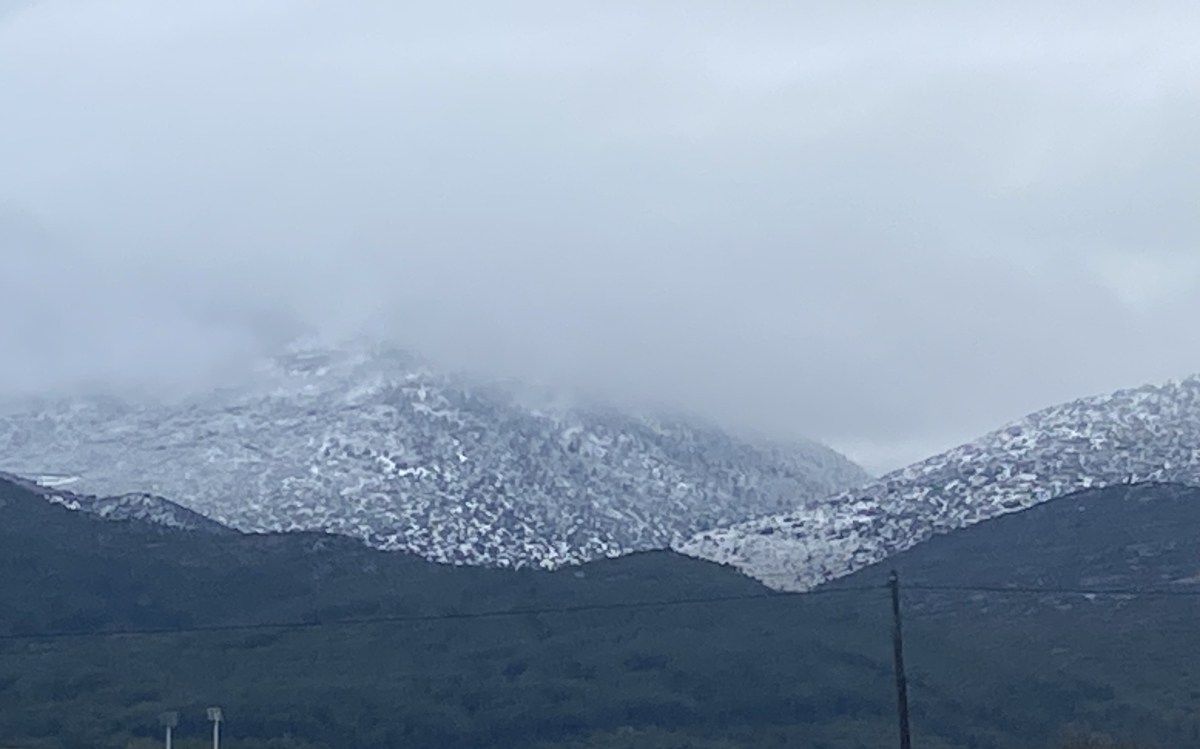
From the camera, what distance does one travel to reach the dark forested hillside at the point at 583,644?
330 feet

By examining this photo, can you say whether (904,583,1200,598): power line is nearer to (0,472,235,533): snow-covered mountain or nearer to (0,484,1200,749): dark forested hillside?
(0,484,1200,749): dark forested hillside

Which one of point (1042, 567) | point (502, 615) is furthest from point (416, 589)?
point (1042, 567)

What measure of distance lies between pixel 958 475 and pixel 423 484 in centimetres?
4479

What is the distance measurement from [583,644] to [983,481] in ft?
124

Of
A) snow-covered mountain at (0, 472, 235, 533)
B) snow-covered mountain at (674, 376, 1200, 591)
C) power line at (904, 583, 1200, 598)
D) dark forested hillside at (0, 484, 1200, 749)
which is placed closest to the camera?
dark forested hillside at (0, 484, 1200, 749)

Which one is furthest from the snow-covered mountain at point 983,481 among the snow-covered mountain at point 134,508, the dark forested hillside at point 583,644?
the snow-covered mountain at point 134,508

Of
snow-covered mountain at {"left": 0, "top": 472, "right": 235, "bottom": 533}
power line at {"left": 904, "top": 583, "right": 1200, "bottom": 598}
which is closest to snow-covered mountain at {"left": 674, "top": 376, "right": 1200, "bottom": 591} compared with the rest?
power line at {"left": 904, "top": 583, "right": 1200, "bottom": 598}

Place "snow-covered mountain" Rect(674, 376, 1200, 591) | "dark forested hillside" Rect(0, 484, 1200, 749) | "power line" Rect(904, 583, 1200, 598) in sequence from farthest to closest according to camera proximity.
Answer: "snow-covered mountain" Rect(674, 376, 1200, 591), "power line" Rect(904, 583, 1200, 598), "dark forested hillside" Rect(0, 484, 1200, 749)

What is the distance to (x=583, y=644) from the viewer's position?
11719 cm

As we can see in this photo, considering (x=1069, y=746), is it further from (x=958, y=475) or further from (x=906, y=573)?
(x=958, y=475)

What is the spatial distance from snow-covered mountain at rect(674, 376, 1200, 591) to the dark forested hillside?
17.9 feet

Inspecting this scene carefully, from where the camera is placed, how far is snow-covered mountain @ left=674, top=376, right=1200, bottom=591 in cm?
13100

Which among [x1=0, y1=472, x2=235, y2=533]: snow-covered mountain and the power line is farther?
[x1=0, y1=472, x2=235, y2=533]: snow-covered mountain

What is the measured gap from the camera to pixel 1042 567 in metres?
118
